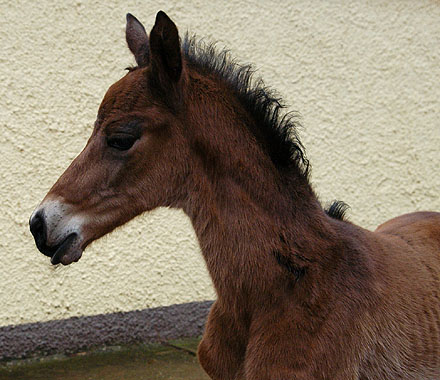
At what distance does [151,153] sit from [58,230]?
50 centimetres

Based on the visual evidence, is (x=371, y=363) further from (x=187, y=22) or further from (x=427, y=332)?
(x=187, y=22)

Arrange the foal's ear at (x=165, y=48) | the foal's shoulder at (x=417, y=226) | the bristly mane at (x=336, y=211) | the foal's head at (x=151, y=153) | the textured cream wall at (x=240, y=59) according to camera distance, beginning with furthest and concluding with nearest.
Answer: the textured cream wall at (x=240, y=59)
the foal's shoulder at (x=417, y=226)
the bristly mane at (x=336, y=211)
the foal's head at (x=151, y=153)
the foal's ear at (x=165, y=48)

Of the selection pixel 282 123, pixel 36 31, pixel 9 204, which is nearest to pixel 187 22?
pixel 36 31

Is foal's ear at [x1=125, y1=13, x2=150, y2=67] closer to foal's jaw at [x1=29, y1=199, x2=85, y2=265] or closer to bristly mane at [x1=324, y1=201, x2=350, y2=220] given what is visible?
foal's jaw at [x1=29, y1=199, x2=85, y2=265]

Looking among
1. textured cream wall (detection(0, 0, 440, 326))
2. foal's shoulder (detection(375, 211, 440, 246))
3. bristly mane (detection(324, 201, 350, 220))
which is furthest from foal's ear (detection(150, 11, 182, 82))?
textured cream wall (detection(0, 0, 440, 326))

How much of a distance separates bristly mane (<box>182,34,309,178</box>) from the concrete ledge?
2.68 meters

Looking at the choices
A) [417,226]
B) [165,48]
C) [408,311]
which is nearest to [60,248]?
[165,48]

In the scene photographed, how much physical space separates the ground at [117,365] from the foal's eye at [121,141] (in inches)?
93.9

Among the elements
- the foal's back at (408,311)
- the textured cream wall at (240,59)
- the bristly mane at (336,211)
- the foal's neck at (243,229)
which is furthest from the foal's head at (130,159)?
the textured cream wall at (240,59)

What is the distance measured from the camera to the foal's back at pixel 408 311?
2.73 meters

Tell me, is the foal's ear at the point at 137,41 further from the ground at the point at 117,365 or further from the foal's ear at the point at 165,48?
the ground at the point at 117,365

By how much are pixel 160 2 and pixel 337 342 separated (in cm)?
339

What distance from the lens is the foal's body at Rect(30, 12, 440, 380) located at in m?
2.59

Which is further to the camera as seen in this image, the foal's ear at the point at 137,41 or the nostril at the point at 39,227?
the foal's ear at the point at 137,41
